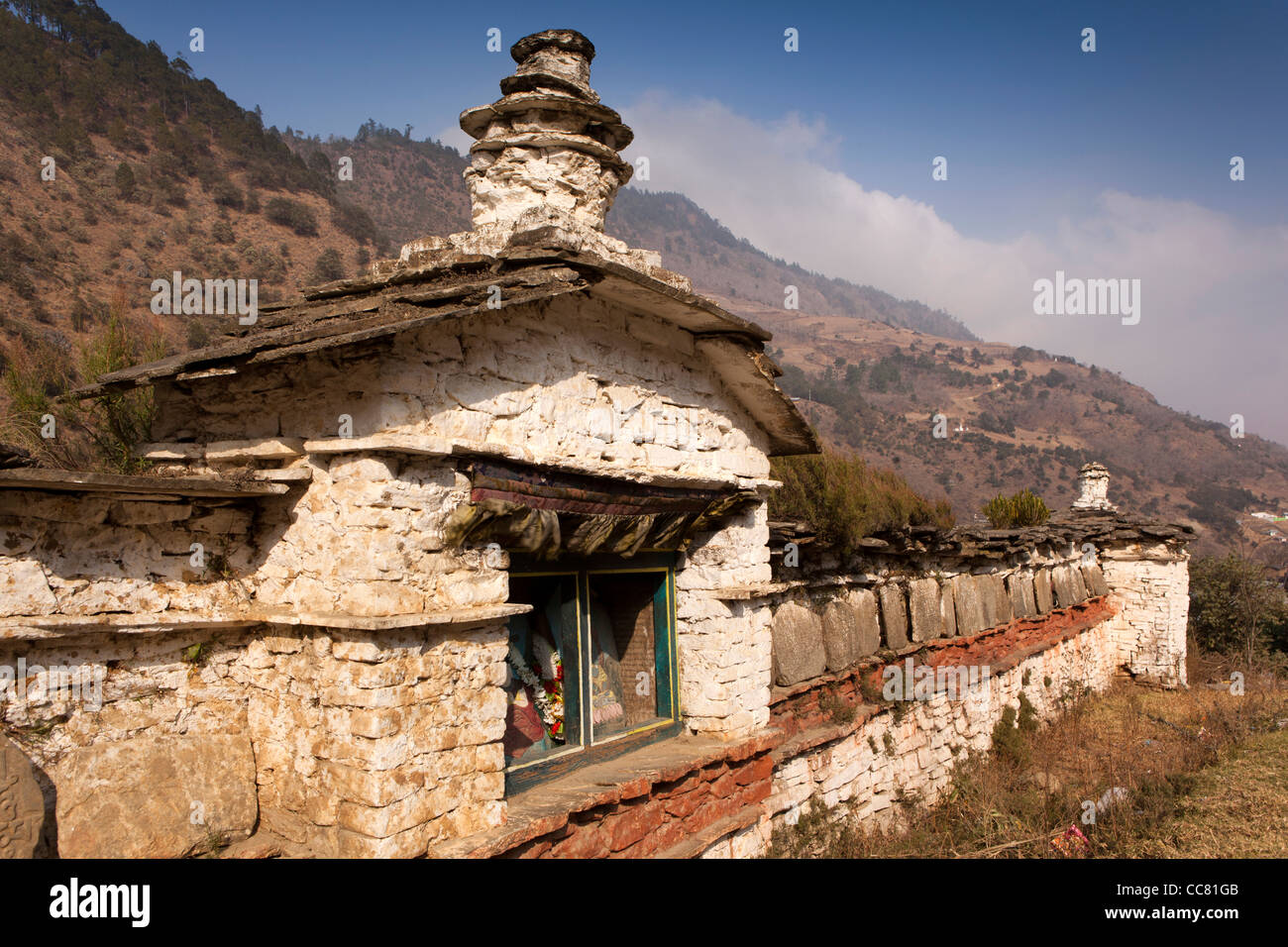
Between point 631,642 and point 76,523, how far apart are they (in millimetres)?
3865

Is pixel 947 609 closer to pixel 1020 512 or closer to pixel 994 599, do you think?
pixel 994 599

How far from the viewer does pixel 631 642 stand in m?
6.35

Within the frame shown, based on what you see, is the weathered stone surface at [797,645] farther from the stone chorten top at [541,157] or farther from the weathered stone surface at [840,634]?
the stone chorten top at [541,157]

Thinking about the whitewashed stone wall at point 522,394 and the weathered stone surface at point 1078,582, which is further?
the weathered stone surface at point 1078,582

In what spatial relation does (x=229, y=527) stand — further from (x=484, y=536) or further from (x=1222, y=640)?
(x=1222, y=640)

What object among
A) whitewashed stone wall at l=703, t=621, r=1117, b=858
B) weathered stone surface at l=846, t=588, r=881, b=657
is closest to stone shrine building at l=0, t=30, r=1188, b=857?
whitewashed stone wall at l=703, t=621, r=1117, b=858

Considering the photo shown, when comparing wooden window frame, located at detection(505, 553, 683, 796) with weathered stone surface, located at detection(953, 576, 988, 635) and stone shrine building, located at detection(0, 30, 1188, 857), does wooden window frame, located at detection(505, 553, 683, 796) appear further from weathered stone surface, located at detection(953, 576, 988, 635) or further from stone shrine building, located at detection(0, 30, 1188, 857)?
weathered stone surface, located at detection(953, 576, 988, 635)

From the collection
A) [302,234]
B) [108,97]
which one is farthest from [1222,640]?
[108,97]

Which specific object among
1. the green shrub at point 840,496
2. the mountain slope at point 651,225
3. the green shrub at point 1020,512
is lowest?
the green shrub at point 1020,512

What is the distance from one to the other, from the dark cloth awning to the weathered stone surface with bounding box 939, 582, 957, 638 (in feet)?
14.0

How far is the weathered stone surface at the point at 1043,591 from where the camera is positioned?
39.0ft

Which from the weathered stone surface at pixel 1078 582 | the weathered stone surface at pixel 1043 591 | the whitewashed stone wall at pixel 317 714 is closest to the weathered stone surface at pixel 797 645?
the whitewashed stone wall at pixel 317 714

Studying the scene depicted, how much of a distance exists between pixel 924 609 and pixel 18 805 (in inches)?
321

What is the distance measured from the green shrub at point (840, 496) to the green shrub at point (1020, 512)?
3601 millimetres
